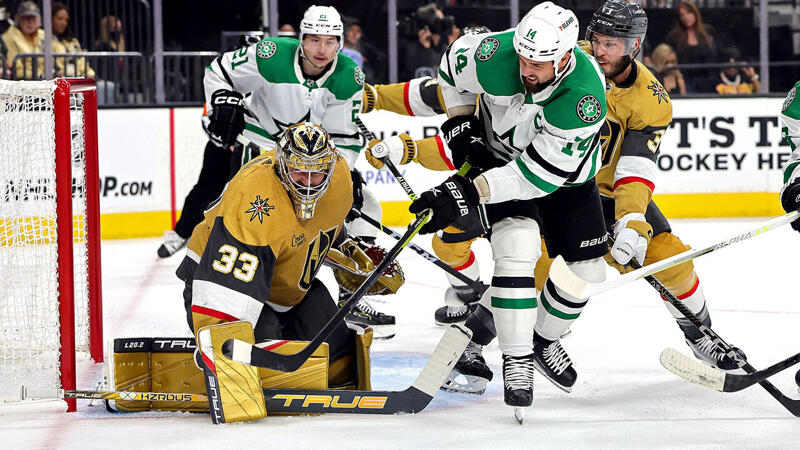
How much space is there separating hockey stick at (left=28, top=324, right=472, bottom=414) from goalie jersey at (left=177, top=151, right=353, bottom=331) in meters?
0.22

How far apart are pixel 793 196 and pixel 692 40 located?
4.69 m

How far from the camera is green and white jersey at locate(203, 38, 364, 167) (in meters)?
4.11

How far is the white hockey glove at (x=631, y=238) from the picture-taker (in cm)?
299

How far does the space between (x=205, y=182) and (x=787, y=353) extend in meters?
2.85

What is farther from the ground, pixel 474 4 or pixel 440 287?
pixel 474 4

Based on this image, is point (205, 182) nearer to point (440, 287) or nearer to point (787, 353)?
point (440, 287)

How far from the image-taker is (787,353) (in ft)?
Answer: 11.7

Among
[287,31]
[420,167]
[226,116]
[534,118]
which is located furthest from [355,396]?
[287,31]

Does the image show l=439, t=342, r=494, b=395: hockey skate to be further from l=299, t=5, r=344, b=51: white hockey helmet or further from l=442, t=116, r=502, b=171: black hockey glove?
l=299, t=5, r=344, b=51: white hockey helmet

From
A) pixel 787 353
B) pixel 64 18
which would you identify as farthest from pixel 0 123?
pixel 64 18

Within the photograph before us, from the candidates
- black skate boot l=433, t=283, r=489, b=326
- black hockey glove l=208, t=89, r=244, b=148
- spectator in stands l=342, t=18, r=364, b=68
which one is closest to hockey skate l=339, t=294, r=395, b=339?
black skate boot l=433, t=283, r=489, b=326

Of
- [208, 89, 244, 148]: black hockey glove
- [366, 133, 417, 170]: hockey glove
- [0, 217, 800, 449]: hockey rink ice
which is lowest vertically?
[0, 217, 800, 449]: hockey rink ice

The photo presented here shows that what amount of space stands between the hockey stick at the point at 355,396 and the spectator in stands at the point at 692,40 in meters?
4.97

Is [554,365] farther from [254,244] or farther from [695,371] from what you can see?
[254,244]
